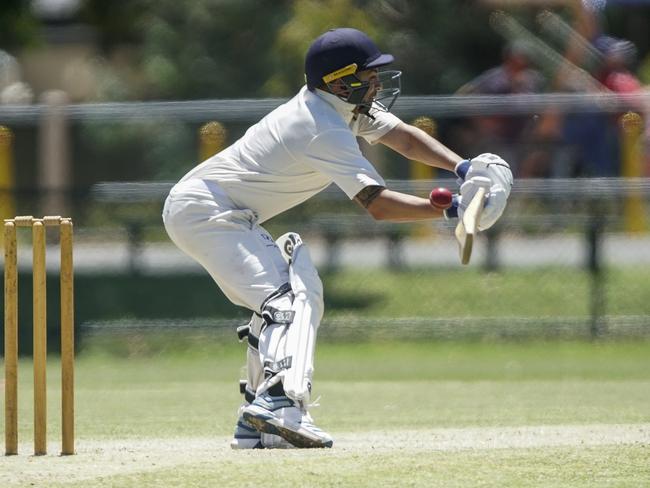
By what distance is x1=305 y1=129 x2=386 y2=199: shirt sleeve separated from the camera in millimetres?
6527

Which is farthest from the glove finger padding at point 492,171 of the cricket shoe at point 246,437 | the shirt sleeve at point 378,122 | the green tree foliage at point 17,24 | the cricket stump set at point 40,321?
the green tree foliage at point 17,24

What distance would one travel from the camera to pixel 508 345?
12.3 meters

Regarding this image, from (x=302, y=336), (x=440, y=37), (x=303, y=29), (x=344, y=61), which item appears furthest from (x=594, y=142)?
(x=440, y=37)

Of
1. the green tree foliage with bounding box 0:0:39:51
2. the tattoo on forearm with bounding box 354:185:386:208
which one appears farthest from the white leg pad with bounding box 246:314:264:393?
the green tree foliage with bounding box 0:0:39:51

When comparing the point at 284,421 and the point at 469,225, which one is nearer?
the point at 469,225

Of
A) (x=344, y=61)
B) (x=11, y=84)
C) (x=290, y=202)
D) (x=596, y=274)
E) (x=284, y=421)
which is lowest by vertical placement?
(x=284, y=421)

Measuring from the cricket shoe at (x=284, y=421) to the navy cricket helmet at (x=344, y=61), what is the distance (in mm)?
1434

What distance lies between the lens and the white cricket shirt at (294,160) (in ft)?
21.5

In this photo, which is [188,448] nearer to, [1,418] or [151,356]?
[1,418]

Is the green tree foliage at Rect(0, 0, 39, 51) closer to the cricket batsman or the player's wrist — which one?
the cricket batsman

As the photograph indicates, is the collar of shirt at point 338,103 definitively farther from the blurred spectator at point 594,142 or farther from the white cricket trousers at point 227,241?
the blurred spectator at point 594,142

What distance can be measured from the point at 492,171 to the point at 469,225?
1.19 feet

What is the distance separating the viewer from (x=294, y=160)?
6715mm

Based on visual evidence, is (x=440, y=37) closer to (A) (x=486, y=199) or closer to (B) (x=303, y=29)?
(B) (x=303, y=29)
